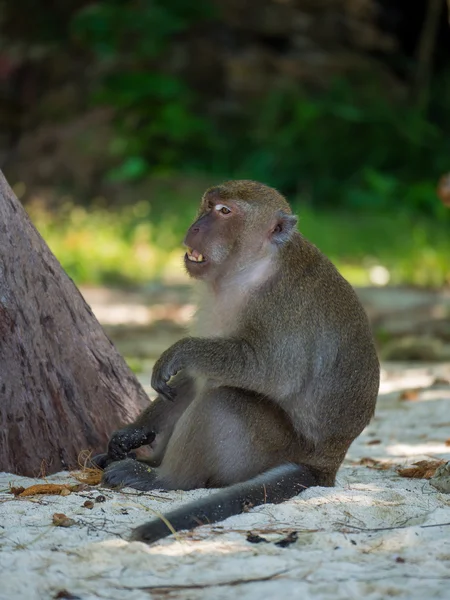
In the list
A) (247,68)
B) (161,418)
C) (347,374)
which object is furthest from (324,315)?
(247,68)

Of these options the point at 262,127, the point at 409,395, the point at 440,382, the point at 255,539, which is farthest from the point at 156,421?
the point at 262,127

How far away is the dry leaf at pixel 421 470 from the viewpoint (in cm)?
Answer: 471

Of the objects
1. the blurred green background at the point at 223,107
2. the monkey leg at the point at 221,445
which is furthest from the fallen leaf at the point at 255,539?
the blurred green background at the point at 223,107

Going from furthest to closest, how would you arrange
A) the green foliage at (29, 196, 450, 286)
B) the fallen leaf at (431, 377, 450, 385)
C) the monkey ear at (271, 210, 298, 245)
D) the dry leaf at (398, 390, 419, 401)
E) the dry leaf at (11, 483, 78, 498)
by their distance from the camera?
the green foliage at (29, 196, 450, 286) < the fallen leaf at (431, 377, 450, 385) < the dry leaf at (398, 390, 419, 401) < the monkey ear at (271, 210, 298, 245) < the dry leaf at (11, 483, 78, 498)

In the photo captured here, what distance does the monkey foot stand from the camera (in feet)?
14.1

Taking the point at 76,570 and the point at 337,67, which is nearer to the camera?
the point at 76,570

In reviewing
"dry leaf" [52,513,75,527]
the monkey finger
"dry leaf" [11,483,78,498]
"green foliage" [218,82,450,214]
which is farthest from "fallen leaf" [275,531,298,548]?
"green foliage" [218,82,450,214]

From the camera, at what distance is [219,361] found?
14.0 ft

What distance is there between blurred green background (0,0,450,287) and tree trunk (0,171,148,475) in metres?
10.0

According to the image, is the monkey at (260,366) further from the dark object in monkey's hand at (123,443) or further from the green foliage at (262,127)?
the green foliage at (262,127)

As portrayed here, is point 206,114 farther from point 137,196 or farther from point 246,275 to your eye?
point 246,275

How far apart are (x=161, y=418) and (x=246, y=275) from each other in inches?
31.5

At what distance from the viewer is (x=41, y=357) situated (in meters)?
4.51

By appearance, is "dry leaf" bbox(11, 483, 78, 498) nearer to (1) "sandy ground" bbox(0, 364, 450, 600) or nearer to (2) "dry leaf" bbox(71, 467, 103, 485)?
(1) "sandy ground" bbox(0, 364, 450, 600)
